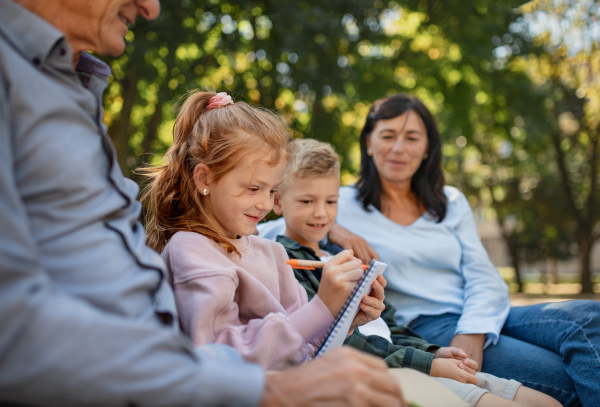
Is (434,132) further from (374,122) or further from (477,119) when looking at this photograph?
(477,119)

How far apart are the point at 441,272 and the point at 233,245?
1.62m

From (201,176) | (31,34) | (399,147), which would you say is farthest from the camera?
(399,147)

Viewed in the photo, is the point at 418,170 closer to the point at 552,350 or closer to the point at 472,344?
the point at 472,344

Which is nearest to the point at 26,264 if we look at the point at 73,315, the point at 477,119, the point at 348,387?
the point at 73,315

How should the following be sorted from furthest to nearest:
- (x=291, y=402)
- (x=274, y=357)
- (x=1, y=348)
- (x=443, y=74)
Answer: (x=443, y=74) → (x=274, y=357) → (x=291, y=402) → (x=1, y=348)

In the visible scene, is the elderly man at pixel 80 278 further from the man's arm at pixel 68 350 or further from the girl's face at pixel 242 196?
the girl's face at pixel 242 196

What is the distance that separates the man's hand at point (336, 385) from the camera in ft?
3.74

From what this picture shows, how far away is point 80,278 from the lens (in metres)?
1.10

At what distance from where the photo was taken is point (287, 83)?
789 cm

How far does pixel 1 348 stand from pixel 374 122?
2876mm

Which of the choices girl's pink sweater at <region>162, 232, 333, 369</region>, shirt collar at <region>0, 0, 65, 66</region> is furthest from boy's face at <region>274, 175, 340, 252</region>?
shirt collar at <region>0, 0, 65, 66</region>

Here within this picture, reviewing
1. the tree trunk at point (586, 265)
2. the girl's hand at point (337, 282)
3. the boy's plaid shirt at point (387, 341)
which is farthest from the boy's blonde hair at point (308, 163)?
the tree trunk at point (586, 265)

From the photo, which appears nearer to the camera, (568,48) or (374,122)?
(374,122)

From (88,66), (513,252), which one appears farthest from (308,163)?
(513,252)
